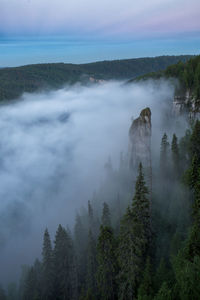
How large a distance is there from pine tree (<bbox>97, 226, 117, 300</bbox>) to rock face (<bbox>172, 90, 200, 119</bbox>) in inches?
1708

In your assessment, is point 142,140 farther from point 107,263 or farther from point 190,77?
point 107,263

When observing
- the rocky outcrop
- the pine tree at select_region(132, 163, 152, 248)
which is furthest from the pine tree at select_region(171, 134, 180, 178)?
the pine tree at select_region(132, 163, 152, 248)

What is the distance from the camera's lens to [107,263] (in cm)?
2884

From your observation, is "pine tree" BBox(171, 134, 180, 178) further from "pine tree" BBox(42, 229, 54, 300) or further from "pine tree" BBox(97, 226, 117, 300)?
"pine tree" BBox(42, 229, 54, 300)

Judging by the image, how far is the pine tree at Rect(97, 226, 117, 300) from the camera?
2811cm

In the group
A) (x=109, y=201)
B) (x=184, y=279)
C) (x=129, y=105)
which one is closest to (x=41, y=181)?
(x=129, y=105)

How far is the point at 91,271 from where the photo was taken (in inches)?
1487

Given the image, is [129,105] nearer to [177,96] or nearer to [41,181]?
[41,181]

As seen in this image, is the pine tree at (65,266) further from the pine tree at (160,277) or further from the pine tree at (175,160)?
the pine tree at (175,160)

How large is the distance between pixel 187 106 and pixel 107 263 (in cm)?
5096

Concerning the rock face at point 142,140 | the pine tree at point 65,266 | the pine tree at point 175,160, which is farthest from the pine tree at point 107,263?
the rock face at point 142,140

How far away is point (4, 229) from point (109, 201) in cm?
7040

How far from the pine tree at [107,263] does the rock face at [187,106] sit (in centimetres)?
4338

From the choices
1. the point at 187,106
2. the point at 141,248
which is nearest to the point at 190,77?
the point at 187,106
